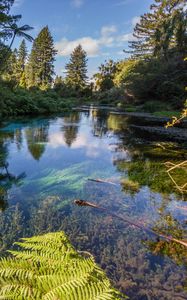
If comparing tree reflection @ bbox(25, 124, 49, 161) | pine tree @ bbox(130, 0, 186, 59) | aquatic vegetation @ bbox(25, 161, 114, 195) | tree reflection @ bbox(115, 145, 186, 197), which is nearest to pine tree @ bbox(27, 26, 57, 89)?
pine tree @ bbox(130, 0, 186, 59)

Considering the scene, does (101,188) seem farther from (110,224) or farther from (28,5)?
(28,5)

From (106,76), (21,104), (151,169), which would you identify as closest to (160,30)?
(106,76)

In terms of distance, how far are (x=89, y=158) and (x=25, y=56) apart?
51.1 meters

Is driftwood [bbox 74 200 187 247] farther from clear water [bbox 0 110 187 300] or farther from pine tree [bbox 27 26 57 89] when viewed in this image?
pine tree [bbox 27 26 57 89]

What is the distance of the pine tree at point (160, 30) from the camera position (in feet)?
88.9

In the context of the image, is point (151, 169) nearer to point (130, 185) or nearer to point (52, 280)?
point (130, 185)

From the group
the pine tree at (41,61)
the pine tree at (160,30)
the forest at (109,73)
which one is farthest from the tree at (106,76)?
the pine tree at (41,61)

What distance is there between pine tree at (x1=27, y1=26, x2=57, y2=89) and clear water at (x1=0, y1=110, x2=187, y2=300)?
3759 cm

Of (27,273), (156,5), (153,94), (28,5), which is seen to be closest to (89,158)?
(27,273)

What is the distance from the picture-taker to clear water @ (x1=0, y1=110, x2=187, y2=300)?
2467mm

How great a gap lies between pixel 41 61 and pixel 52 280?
46151 millimetres

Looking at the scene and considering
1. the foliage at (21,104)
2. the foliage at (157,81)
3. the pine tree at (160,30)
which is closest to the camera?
the foliage at (21,104)

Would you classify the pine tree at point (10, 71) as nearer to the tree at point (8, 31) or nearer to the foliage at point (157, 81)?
the tree at point (8, 31)

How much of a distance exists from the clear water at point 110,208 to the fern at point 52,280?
3.88 feet
